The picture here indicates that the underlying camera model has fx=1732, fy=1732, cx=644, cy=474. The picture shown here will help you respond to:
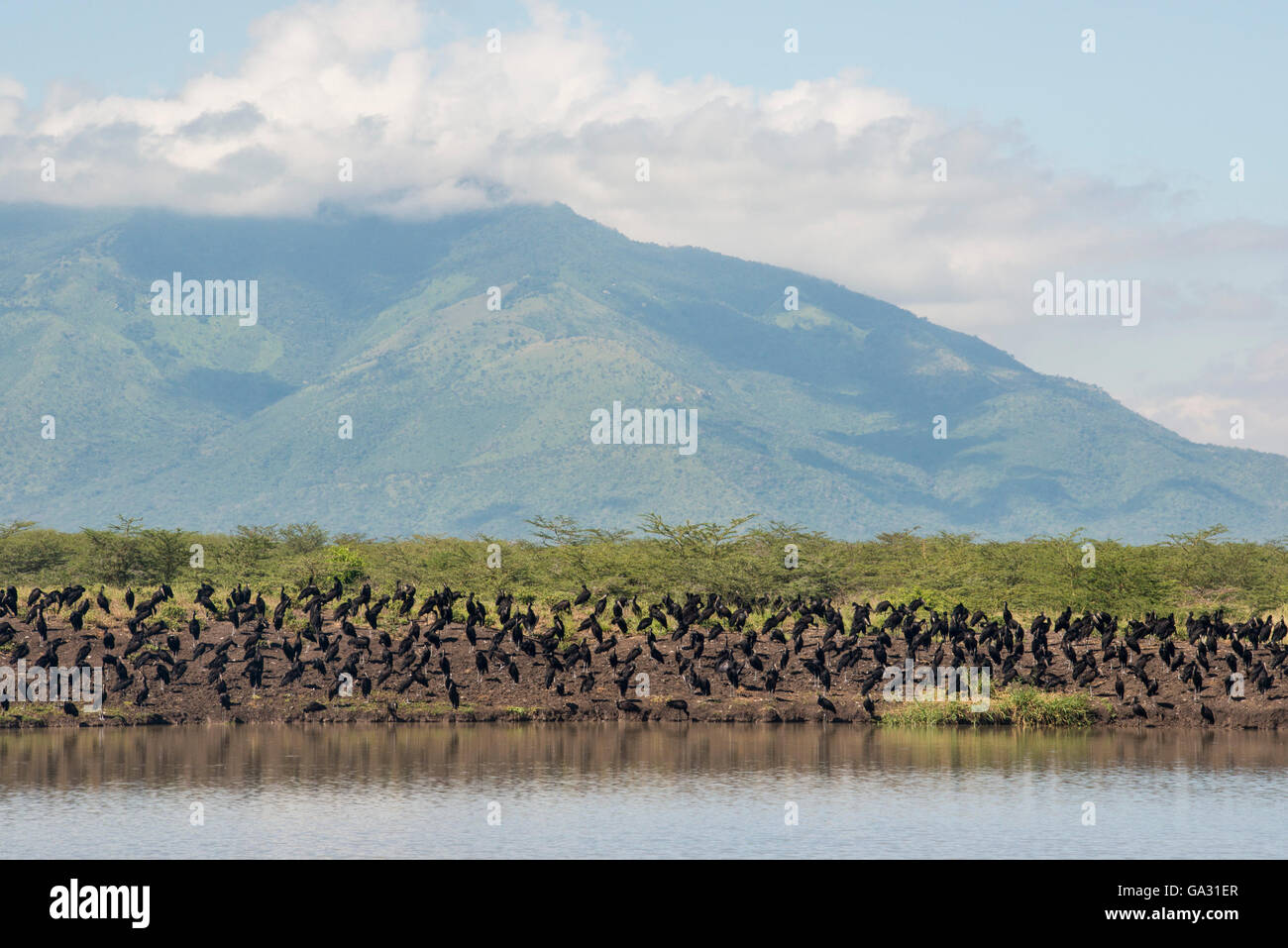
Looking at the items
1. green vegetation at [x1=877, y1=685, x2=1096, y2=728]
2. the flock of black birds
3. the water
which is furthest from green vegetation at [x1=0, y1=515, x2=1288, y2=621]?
green vegetation at [x1=877, y1=685, x2=1096, y2=728]

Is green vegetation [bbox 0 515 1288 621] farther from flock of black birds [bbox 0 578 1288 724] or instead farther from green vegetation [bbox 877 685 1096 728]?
green vegetation [bbox 877 685 1096 728]

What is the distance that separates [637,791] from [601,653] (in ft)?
39.6

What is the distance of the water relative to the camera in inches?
829

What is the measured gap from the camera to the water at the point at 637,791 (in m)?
21.1

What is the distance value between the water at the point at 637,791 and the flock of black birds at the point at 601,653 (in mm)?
1970

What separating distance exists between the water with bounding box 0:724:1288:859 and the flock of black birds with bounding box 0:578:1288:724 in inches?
77.6

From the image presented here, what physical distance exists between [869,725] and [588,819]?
444 inches

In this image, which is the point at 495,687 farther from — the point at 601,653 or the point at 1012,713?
the point at 1012,713

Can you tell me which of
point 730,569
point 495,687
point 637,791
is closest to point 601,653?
point 495,687

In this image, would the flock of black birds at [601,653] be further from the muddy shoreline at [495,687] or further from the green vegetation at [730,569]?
the green vegetation at [730,569]

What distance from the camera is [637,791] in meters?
24.8

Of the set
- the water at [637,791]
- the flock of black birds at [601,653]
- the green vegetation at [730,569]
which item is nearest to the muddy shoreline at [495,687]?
the flock of black birds at [601,653]
